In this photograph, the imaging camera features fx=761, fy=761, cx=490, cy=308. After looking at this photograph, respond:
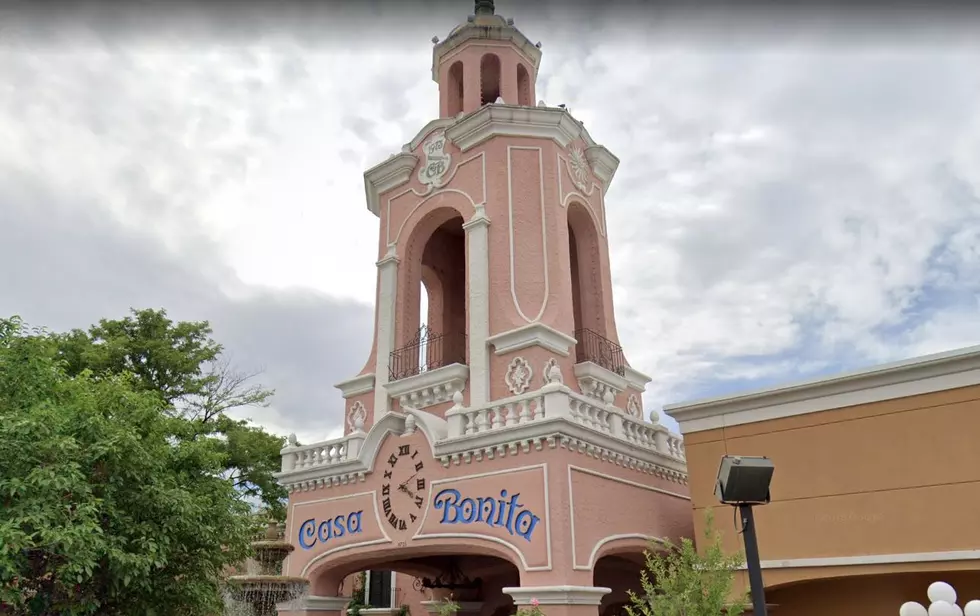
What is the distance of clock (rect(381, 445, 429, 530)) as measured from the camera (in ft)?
44.2

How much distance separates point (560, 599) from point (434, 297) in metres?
9.94

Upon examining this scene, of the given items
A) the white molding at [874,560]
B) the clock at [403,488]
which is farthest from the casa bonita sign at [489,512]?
the white molding at [874,560]

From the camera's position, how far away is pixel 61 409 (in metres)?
10.1

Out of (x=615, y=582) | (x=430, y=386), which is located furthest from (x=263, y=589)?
(x=615, y=582)

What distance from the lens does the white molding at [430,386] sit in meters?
15.4

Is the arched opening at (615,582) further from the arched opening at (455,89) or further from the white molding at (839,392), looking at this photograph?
the arched opening at (455,89)

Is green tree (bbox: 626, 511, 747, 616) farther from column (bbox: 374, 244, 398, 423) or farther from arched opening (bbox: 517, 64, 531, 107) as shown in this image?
arched opening (bbox: 517, 64, 531, 107)

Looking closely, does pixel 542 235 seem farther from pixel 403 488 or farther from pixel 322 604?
pixel 322 604

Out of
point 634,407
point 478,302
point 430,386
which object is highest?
point 478,302

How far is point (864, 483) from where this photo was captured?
37.3 ft

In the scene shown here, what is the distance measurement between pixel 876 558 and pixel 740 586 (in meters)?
2.05

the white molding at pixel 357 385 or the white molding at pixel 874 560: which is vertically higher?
the white molding at pixel 357 385

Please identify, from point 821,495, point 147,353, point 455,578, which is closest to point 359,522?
point 455,578

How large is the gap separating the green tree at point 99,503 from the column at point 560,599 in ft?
15.1
